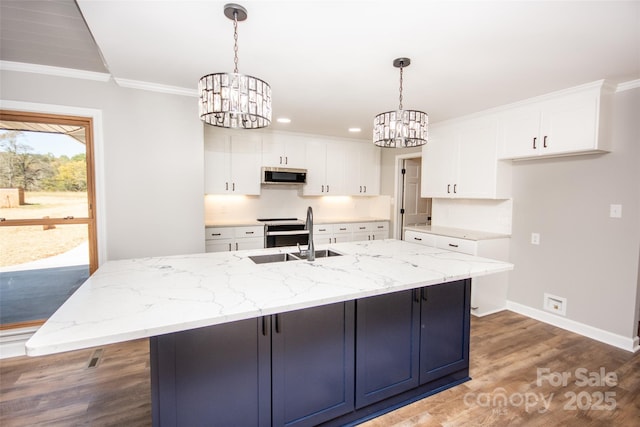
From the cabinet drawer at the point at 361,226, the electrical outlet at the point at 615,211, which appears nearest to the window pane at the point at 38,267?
the cabinet drawer at the point at 361,226

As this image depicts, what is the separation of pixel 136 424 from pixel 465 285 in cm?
232

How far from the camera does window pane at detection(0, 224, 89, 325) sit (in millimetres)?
2750

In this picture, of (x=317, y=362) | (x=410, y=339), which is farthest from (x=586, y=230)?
(x=317, y=362)

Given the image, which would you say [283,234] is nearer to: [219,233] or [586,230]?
[219,233]

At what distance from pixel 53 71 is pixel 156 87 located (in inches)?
31.9

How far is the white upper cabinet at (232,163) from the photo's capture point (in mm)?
4199

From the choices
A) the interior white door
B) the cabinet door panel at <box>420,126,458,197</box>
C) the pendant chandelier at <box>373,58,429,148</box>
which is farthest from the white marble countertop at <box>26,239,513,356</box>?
the interior white door

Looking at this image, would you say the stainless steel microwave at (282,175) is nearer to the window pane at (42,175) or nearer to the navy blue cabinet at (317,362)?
the window pane at (42,175)

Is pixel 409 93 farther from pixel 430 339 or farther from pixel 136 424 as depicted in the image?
pixel 136 424

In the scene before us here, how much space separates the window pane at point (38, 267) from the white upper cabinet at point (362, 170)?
3.79m

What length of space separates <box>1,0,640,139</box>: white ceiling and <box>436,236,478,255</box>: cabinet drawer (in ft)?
5.14

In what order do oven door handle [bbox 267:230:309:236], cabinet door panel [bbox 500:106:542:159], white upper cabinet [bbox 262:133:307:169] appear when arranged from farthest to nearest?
white upper cabinet [bbox 262:133:307:169] < oven door handle [bbox 267:230:309:236] < cabinet door panel [bbox 500:106:542:159]

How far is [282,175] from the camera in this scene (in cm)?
456

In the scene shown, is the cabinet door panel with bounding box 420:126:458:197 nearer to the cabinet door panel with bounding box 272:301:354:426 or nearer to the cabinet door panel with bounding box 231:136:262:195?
the cabinet door panel with bounding box 231:136:262:195
